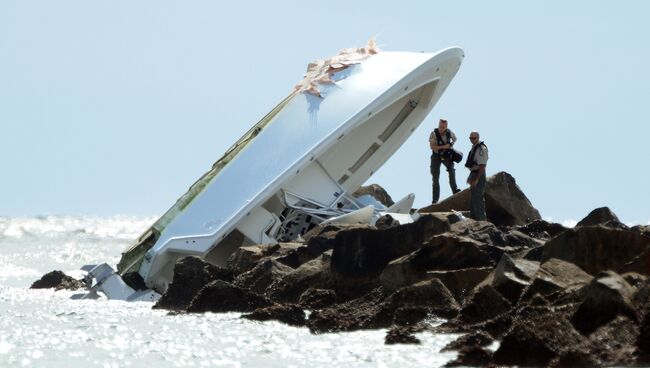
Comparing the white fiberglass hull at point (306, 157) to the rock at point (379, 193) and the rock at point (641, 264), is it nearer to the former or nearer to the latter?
the rock at point (379, 193)

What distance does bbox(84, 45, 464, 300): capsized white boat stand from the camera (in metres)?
21.6

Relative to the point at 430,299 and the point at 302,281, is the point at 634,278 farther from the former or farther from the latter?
the point at 302,281

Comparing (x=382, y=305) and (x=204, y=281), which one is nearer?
(x=382, y=305)

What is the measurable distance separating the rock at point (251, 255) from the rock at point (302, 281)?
1.88 m

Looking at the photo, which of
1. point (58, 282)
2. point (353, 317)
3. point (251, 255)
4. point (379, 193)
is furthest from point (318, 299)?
point (379, 193)

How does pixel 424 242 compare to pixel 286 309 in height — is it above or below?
above

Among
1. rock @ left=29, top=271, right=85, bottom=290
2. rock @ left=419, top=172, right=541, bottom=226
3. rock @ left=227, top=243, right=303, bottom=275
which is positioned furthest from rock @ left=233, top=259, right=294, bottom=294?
rock @ left=29, top=271, right=85, bottom=290

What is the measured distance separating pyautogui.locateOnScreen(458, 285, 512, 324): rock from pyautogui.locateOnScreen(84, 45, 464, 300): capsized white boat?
7095mm

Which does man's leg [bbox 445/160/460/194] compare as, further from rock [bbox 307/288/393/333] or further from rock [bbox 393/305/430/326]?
rock [bbox 393/305/430/326]

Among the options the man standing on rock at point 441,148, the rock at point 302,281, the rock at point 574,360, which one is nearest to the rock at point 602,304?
the rock at point 574,360

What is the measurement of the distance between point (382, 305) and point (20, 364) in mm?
3581

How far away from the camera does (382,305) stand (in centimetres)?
1479

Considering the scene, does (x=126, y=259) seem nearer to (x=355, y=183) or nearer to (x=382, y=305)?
(x=355, y=183)

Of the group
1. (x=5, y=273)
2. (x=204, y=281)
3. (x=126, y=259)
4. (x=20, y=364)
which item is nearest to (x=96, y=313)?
(x=204, y=281)
